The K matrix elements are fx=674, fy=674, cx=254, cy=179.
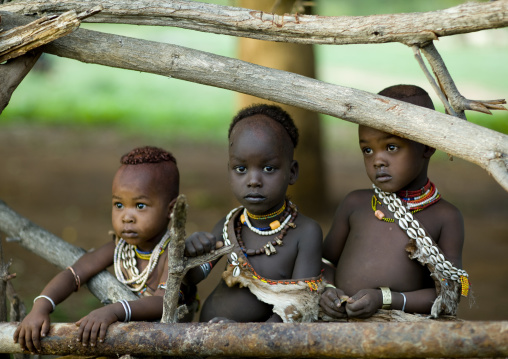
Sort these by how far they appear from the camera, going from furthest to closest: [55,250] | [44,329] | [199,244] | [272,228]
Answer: [55,250] < [272,228] < [44,329] < [199,244]

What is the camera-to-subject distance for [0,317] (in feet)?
10.8

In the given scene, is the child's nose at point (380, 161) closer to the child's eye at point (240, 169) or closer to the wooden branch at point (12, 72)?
the child's eye at point (240, 169)

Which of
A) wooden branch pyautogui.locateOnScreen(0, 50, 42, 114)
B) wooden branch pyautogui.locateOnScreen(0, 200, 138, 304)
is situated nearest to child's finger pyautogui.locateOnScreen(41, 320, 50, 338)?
wooden branch pyautogui.locateOnScreen(0, 200, 138, 304)

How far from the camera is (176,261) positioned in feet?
8.32

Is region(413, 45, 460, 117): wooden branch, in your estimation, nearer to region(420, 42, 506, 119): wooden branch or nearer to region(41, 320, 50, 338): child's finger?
region(420, 42, 506, 119): wooden branch

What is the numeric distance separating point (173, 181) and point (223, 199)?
5.71m

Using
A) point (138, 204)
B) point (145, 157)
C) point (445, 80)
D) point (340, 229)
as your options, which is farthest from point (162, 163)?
point (445, 80)

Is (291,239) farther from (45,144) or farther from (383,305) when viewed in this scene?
(45,144)

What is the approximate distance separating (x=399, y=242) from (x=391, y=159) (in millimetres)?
389

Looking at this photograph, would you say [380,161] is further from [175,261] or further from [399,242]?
[175,261]

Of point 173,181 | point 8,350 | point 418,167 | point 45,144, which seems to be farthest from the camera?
point 45,144

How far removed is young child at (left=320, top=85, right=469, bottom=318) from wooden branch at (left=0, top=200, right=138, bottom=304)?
Answer: 3.31 feet

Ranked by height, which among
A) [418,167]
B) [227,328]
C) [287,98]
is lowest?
[227,328]

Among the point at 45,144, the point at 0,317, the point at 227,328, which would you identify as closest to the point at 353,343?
the point at 227,328
